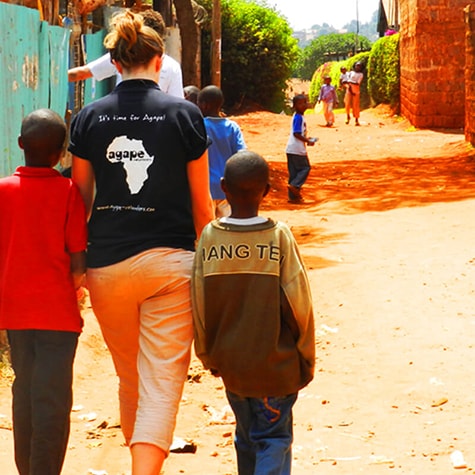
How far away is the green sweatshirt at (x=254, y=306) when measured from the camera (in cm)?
347

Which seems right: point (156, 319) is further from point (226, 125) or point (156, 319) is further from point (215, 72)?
point (215, 72)

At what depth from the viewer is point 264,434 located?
3.57 m

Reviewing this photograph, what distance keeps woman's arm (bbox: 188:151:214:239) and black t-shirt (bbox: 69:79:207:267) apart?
0.02m

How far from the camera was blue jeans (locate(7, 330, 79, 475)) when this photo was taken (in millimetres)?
3650

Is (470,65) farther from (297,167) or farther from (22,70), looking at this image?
(22,70)

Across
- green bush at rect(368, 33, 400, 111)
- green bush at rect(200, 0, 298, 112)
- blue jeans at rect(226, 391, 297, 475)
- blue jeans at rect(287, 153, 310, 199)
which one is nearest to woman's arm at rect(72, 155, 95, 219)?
blue jeans at rect(226, 391, 297, 475)

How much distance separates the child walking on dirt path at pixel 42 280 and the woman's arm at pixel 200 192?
0.41 m

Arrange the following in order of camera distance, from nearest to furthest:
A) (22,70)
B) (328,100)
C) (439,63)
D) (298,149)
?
(22,70)
(298,149)
(439,63)
(328,100)

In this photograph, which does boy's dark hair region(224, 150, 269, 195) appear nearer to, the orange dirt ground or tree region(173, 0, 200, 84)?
the orange dirt ground

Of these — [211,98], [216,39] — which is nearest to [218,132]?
[211,98]

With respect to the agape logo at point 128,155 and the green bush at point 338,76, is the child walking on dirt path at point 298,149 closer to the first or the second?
the agape logo at point 128,155

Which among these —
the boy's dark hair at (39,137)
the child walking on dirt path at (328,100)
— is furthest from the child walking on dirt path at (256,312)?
the child walking on dirt path at (328,100)

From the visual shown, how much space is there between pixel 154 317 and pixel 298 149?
929 centimetres

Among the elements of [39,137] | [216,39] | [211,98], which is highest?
[216,39]
